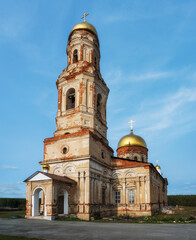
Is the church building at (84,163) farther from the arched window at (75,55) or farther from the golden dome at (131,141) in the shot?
the golden dome at (131,141)

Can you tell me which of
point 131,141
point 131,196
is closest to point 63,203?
point 131,196

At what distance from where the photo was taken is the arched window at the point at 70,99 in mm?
26364

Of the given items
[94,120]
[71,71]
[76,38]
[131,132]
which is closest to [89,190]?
[94,120]

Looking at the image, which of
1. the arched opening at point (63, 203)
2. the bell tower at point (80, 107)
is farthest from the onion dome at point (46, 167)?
the arched opening at point (63, 203)

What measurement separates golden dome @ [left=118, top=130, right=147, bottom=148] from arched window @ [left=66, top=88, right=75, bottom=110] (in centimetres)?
1562

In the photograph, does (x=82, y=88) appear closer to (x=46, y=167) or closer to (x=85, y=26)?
(x=85, y=26)

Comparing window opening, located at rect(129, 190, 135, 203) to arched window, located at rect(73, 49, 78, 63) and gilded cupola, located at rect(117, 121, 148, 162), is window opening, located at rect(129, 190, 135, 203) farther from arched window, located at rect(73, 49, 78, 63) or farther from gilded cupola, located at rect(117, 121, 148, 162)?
arched window, located at rect(73, 49, 78, 63)

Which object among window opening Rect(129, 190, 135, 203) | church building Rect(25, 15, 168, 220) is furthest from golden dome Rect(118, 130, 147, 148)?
window opening Rect(129, 190, 135, 203)

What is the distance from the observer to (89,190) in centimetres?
2111

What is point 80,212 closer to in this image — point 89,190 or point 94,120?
point 89,190

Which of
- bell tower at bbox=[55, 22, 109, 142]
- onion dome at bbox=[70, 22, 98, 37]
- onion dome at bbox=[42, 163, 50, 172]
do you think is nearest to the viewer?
onion dome at bbox=[42, 163, 50, 172]

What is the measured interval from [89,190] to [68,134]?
5827 mm

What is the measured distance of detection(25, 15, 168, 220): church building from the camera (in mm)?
20734

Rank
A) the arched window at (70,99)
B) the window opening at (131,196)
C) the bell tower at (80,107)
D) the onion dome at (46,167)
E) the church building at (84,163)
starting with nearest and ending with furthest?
the church building at (84,163)
the onion dome at (46,167)
the bell tower at (80,107)
the window opening at (131,196)
the arched window at (70,99)
